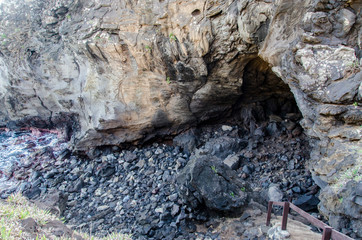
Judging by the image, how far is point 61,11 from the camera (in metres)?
11.4

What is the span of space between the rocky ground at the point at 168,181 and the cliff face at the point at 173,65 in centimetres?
101

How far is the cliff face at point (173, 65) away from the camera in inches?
174

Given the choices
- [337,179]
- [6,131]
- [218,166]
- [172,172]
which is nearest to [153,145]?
[172,172]

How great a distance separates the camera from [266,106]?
10.5 meters

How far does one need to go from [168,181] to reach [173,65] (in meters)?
4.35

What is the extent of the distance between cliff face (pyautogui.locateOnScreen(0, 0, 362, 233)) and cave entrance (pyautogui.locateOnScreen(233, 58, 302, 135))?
1.83 feet

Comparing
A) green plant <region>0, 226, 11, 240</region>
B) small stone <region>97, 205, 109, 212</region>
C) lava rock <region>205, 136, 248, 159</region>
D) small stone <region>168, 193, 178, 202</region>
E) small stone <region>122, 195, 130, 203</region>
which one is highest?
green plant <region>0, 226, 11, 240</region>

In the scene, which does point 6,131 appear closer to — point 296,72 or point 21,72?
point 21,72

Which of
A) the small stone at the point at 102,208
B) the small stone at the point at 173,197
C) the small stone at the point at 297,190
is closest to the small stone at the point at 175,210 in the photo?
the small stone at the point at 173,197

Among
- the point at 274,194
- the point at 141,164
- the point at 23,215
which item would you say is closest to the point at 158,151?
the point at 141,164

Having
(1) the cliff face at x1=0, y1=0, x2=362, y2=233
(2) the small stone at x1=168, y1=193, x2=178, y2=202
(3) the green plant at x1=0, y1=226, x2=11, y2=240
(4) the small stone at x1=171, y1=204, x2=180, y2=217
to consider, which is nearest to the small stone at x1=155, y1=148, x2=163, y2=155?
(1) the cliff face at x1=0, y1=0, x2=362, y2=233

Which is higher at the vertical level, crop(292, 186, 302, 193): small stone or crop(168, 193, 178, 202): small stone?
crop(292, 186, 302, 193): small stone

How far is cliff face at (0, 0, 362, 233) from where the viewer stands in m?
4.43

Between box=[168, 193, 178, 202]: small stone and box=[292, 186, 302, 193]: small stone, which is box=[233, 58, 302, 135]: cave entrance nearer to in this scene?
box=[292, 186, 302, 193]: small stone
